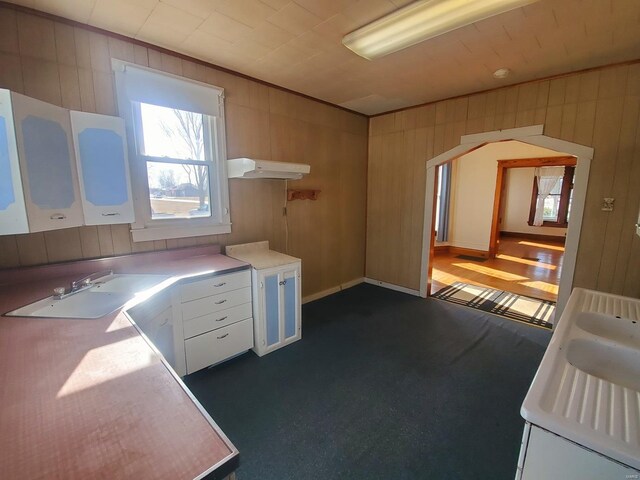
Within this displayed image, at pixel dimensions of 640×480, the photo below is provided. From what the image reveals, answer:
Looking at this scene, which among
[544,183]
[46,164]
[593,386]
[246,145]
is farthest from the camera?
[544,183]

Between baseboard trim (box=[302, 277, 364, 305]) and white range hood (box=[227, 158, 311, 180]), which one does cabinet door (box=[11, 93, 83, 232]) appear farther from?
Answer: baseboard trim (box=[302, 277, 364, 305])

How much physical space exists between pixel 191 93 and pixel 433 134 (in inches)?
112

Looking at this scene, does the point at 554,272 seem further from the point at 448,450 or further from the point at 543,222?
the point at 448,450

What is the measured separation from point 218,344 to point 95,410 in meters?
1.61

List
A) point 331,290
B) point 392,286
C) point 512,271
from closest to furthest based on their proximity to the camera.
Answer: point 331,290 → point 392,286 → point 512,271

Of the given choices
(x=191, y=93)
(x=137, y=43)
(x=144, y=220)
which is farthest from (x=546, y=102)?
(x=144, y=220)

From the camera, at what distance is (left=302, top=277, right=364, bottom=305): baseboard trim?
378 cm

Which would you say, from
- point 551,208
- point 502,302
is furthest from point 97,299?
point 551,208

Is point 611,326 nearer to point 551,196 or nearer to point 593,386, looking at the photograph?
point 593,386

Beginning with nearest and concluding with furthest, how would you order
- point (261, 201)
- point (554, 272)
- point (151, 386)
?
1. point (151, 386)
2. point (261, 201)
3. point (554, 272)

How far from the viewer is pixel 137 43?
7.14 ft

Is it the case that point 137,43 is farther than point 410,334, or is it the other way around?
point 410,334

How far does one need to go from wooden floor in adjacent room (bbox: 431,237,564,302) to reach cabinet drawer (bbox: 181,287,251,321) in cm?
291

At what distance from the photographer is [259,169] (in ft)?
8.23
